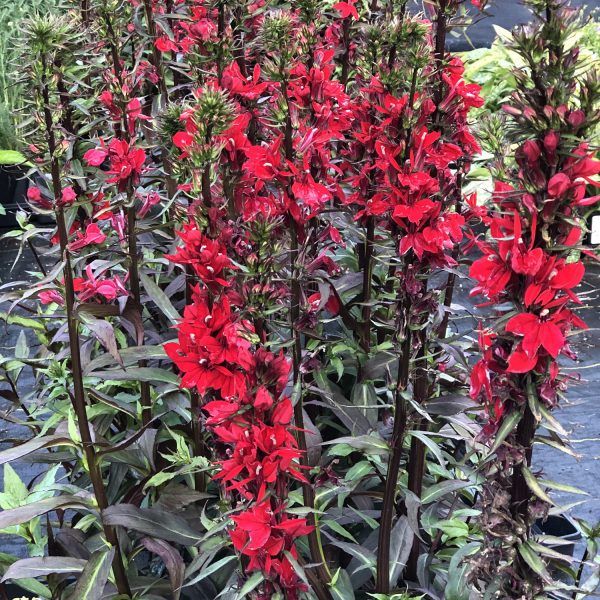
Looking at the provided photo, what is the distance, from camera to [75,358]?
4.22 ft

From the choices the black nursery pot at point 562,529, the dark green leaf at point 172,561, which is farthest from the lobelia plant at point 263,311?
the black nursery pot at point 562,529

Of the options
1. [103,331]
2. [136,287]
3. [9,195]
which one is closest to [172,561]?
[103,331]

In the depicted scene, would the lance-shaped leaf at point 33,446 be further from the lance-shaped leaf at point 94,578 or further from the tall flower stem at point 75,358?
the lance-shaped leaf at point 94,578

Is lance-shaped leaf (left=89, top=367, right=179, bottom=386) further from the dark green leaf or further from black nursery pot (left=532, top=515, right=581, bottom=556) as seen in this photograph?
black nursery pot (left=532, top=515, right=581, bottom=556)

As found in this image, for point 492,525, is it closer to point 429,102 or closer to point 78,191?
point 429,102

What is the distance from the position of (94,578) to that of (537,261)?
35.6 inches

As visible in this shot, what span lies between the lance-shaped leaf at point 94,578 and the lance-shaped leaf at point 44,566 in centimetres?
5

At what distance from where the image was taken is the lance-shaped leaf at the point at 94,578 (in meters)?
1.30

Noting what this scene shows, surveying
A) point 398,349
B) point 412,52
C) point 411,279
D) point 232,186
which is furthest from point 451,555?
point 412,52

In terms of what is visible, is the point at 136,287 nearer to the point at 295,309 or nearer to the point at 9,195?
the point at 295,309

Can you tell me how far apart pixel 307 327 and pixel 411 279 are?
0.17 meters

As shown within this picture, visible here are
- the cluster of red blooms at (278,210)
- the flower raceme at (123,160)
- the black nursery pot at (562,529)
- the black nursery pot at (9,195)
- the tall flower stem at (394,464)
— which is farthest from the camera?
the black nursery pot at (9,195)

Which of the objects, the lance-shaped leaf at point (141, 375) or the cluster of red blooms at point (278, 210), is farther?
the lance-shaped leaf at point (141, 375)

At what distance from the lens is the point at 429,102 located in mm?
1267
